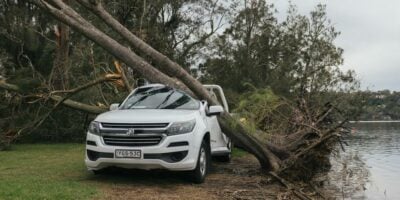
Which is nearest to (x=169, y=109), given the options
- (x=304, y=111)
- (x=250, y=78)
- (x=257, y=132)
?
(x=257, y=132)

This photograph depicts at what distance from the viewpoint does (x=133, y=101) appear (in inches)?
422

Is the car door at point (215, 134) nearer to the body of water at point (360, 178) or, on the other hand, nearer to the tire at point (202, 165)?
the tire at point (202, 165)

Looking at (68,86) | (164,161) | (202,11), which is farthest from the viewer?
(202,11)

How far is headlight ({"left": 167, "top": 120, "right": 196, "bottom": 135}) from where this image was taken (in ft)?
29.1

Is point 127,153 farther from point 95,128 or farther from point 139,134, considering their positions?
point 95,128

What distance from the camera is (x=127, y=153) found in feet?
28.9

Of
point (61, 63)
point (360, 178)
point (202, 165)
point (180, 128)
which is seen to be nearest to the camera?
point (180, 128)

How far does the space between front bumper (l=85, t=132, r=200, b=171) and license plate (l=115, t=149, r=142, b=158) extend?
0.05 metres

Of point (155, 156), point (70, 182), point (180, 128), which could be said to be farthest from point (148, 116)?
point (70, 182)

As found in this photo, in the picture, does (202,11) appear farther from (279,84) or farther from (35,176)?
(35,176)

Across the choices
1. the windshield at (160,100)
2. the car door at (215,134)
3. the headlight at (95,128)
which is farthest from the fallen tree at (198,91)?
the headlight at (95,128)

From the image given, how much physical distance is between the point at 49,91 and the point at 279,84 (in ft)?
92.9

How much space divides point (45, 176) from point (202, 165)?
118 inches

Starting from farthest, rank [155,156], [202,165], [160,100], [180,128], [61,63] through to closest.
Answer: [61,63], [160,100], [202,165], [180,128], [155,156]
